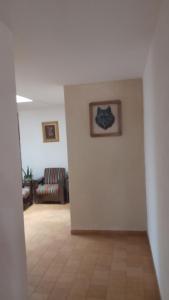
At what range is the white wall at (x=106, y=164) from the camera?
3.80 meters

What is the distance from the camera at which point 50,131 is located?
21.2 ft

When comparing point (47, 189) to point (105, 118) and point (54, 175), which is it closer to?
point (54, 175)

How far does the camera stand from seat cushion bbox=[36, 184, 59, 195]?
19.1ft

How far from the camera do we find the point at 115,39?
→ 206cm

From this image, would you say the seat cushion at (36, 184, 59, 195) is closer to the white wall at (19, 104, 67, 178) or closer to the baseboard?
the white wall at (19, 104, 67, 178)

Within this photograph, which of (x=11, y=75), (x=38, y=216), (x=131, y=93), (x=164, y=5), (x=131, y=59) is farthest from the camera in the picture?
(x=38, y=216)

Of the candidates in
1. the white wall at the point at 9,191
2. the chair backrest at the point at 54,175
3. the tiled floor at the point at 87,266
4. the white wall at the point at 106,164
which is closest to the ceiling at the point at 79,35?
the white wall at the point at 9,191

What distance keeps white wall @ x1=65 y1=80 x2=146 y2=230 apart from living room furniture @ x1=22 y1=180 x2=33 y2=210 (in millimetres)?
1981

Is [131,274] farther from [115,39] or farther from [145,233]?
[115,39]

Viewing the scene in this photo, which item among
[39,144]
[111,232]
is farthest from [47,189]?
[111,232]

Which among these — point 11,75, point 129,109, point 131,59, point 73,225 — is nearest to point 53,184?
A: point 73,225

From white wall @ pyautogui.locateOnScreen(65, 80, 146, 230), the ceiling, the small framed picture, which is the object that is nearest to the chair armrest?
the small framed picture

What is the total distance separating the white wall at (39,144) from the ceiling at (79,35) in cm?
321

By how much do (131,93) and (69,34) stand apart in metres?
2.00
